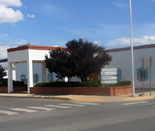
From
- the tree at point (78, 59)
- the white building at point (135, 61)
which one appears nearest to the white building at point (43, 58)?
the white building at point (135, 61)

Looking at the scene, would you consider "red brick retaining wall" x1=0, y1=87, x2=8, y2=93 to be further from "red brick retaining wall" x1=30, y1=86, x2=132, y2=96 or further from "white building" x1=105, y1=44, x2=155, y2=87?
"white building" x1=105, y1=44, x2=155, y2=87

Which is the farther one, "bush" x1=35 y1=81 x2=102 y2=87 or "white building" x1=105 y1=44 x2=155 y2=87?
"white building" x1=105 y1=44 x2=155 y2=87

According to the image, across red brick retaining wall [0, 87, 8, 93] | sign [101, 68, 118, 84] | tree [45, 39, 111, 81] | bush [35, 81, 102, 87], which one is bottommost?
red brick retaining wall [0, 87, 8, 93]

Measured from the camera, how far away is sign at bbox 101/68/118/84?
22000 millimetres

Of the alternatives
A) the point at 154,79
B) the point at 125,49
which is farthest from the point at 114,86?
the point at 125,49

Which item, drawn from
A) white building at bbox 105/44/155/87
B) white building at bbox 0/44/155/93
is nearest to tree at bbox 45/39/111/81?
white building at bbox 0/44/155/93

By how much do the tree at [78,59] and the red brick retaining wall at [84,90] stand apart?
1.53 meters

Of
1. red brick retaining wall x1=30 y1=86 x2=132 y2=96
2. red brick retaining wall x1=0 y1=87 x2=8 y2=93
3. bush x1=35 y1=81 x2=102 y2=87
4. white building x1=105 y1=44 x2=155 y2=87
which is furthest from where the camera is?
red brick retaining wall x1=0 y1=87 x2=8 y2=93

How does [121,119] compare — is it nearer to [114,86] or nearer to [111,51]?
[114,86]

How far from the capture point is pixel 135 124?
8656 mm

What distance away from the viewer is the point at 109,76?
22.2 metres

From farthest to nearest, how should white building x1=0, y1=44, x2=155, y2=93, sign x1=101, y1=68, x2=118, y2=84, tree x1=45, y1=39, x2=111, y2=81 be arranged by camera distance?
1. white building x1=0, y1=44, x2=155, y2=93
2. sign x1=101, y1=68, x2=118, y2=84
3. tree x1=45, y1=39, x2=111, y2=81

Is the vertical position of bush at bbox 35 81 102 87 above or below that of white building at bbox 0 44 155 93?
below

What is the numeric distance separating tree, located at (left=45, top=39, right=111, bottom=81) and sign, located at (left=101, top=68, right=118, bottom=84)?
82cm
